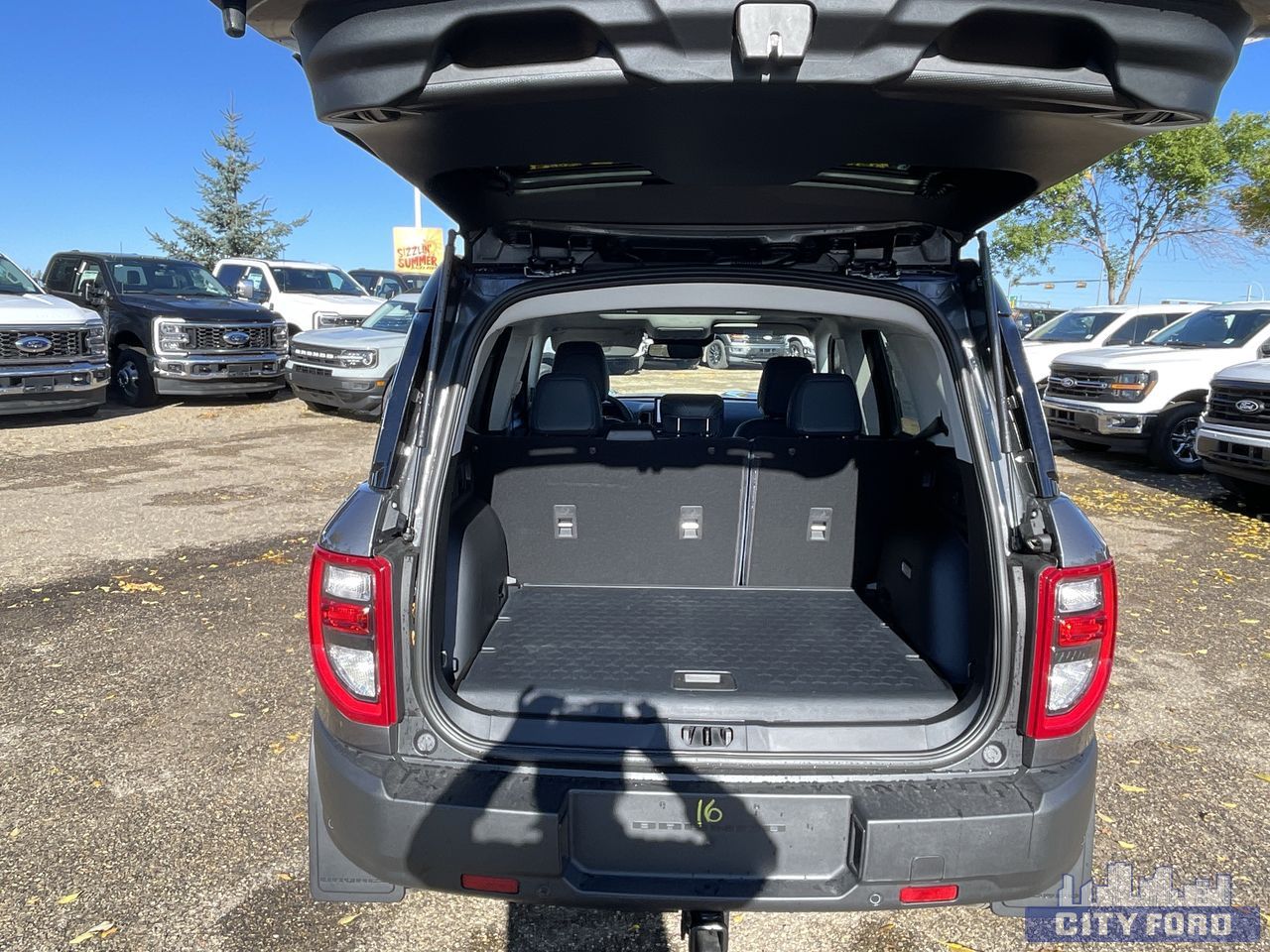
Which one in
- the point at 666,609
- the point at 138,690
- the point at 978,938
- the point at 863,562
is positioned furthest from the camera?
the point at 138,690

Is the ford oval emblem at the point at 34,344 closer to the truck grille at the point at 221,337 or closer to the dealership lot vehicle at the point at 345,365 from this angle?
the truck grille at the point at 221,337

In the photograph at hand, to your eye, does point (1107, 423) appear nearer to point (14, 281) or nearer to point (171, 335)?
point (171, 335)

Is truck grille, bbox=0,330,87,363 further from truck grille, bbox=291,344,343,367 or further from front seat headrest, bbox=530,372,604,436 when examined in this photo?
front seat headrest, bbox=530,372,604,436

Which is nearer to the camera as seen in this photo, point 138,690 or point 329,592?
point 329,592

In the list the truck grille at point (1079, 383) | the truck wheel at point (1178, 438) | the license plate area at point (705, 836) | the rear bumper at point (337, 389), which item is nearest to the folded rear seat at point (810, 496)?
the license plate area at point (705, 836)

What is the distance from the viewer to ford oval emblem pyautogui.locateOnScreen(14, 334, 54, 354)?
984 centimetres

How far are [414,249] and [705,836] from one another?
33.4 meters

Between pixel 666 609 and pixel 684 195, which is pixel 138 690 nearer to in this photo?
pixel 666 609

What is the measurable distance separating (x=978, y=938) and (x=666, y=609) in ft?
4.67

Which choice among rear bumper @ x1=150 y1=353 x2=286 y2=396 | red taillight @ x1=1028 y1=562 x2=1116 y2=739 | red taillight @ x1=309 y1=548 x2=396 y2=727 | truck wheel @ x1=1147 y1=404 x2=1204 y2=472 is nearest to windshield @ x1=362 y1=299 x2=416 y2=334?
rear bumper @ x1=150 y1=353 x2=286 y2=396

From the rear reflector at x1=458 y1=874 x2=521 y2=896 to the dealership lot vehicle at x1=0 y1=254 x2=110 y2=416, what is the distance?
10941 millimetres

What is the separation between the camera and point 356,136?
1813 millimetres

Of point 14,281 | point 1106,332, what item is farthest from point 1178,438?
point 14,281

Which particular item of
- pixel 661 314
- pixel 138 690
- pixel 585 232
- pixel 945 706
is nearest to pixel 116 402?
pixel 138 690
